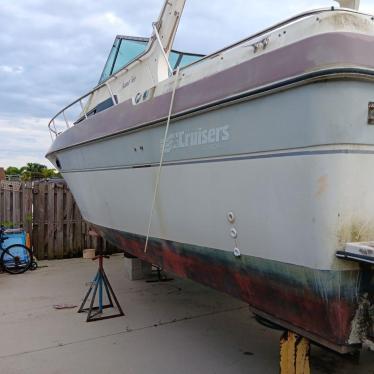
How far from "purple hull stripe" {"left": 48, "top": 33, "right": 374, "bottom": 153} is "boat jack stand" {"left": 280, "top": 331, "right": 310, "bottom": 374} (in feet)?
5.20

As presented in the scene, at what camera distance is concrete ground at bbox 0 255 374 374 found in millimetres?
3467

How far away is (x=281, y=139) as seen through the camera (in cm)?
218

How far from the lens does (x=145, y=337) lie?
13.4 ft

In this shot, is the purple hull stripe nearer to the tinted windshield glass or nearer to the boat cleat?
the boat cleat

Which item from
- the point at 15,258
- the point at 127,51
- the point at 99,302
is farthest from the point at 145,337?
the point at 15,258

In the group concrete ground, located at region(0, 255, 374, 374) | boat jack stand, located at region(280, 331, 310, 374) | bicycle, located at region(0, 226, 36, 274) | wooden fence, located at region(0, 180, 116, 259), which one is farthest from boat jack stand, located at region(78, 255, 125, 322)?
wooden fence, located at region(0, 180, 116, 259)

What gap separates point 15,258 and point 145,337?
3.79 meters

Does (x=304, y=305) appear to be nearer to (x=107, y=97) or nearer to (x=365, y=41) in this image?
(x=365, y=41)

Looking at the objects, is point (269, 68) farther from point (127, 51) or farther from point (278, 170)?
point (127, 51)

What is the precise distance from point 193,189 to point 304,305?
1047mm

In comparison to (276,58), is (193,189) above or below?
below

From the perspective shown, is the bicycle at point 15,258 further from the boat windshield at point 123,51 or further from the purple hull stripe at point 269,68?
the purple hull stripe at point 269,68

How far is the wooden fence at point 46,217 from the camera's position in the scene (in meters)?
8.07

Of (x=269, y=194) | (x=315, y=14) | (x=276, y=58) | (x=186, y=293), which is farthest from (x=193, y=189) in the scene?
(x=186, y=293)
